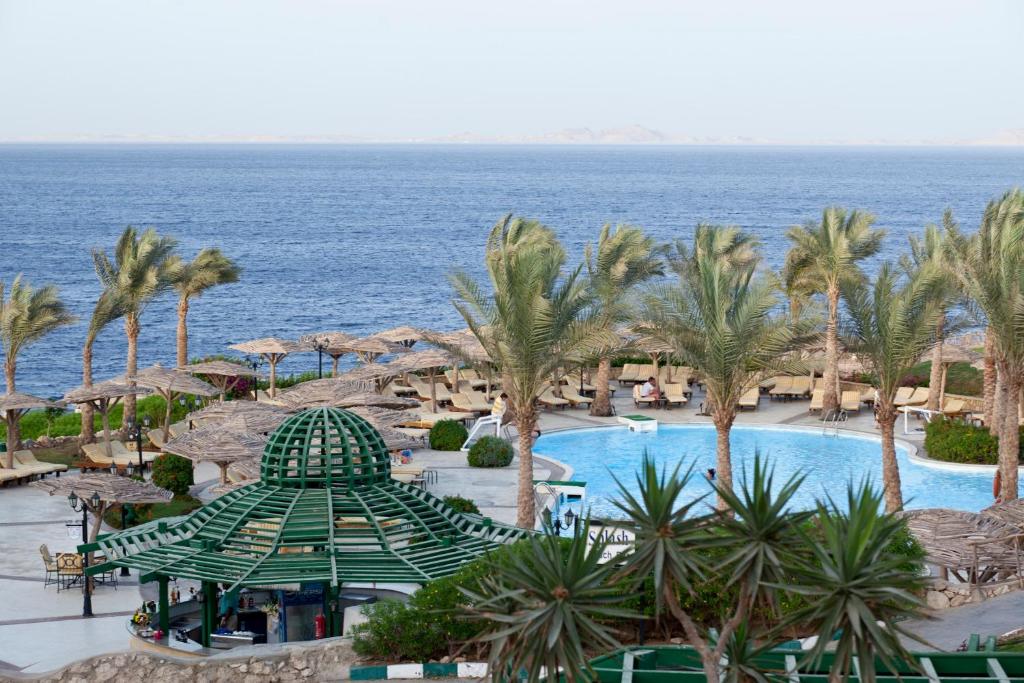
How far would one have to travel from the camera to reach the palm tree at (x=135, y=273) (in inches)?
1449

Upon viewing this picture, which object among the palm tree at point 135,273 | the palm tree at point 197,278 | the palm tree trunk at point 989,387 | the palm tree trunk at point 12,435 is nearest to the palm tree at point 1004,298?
the palm tree trunk at point 989,387

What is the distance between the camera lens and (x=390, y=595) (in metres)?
21.8

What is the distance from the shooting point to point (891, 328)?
82.8 ft

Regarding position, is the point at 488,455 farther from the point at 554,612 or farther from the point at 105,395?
the point at 554,612

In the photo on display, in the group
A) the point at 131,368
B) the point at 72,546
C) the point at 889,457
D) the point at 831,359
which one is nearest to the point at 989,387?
the point at 831,359

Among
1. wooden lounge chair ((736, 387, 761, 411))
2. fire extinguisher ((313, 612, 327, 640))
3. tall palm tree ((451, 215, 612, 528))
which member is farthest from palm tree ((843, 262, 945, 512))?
wooden lounge chair ((736, 387, 761, 411))

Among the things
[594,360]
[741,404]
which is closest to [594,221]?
[741,404]

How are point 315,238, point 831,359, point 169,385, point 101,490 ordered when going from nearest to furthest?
1. point 101,490
2. point 169,385
3. point 831,359
4. point 315,238

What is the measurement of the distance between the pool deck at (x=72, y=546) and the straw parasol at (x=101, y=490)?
4.73 feet

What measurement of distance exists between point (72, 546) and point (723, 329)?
13.0 meters

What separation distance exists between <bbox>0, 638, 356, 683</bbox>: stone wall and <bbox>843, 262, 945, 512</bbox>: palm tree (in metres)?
12.3

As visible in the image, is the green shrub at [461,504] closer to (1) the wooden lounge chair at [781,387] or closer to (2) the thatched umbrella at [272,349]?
(2) the thatched umbrella at [272,349]

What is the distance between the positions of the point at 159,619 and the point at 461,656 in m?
5.50

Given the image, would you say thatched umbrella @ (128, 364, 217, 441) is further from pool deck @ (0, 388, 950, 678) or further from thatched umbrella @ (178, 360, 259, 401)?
pool deck @ (0, 388, 950, 678)
